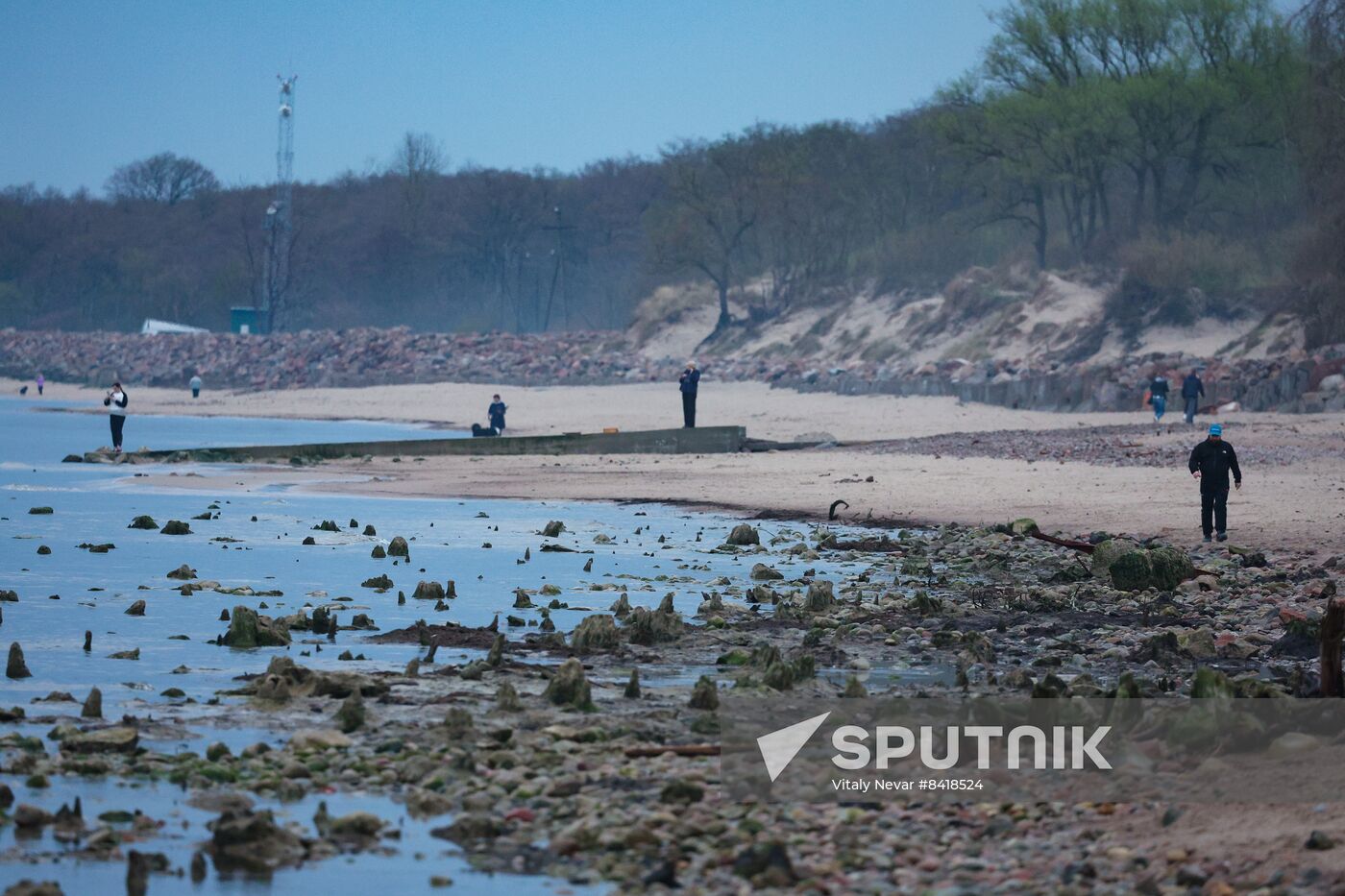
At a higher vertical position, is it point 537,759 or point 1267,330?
point 1267,330

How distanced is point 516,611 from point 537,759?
6.16m

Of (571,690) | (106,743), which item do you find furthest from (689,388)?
(106,743)

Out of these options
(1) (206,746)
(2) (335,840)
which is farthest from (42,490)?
(2) (335,840)

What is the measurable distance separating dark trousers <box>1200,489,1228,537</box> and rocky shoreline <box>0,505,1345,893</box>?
122cm

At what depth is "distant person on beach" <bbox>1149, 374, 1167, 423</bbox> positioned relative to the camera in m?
39.2

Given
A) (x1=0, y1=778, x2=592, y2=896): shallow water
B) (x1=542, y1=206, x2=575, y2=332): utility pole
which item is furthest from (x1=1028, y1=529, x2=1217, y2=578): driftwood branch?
(x1=542, y1=206, x2=575, y2=332): utility pole

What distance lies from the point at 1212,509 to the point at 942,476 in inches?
363

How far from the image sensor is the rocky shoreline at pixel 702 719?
7.19 metres

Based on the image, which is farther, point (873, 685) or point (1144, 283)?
point (1144, 283)

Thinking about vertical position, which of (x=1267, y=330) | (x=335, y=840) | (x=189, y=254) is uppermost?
(x=189, y=254)

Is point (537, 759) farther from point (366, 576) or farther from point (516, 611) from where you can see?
point (366, 576)

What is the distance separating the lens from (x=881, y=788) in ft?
27.3

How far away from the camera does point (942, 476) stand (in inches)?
1094

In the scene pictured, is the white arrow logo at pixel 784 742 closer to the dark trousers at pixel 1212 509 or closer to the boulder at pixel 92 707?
the boulder at pixel 92 707
